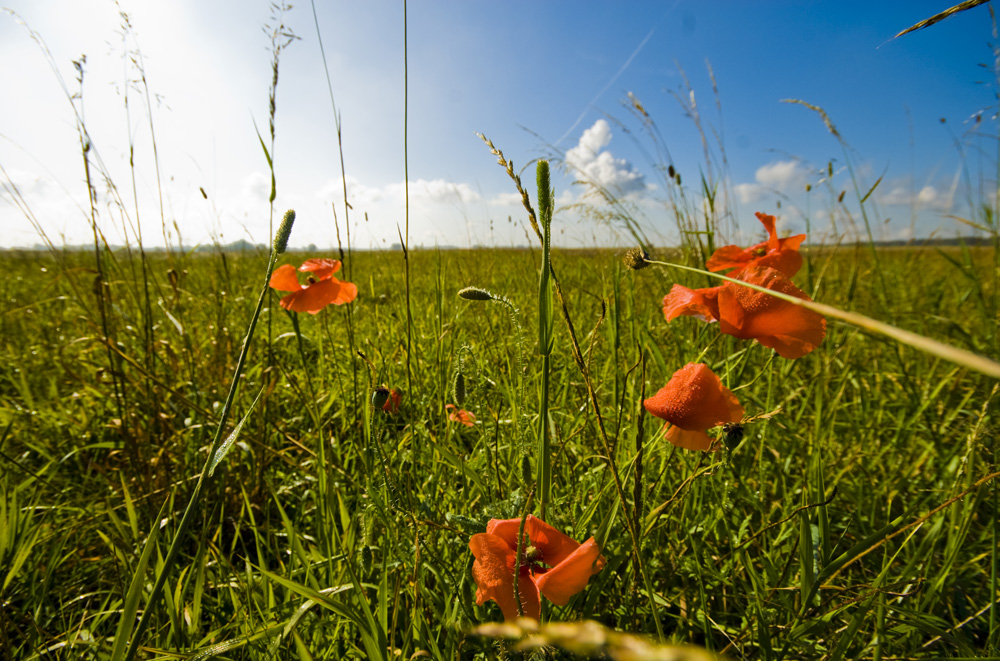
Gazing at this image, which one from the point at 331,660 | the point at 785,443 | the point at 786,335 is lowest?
the point at 331,660

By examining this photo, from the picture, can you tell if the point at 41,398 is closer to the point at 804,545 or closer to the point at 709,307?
the point at 709,307

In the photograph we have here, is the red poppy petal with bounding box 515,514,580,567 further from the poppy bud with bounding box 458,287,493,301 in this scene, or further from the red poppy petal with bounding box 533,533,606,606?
the poppy bud with bounding box 458,287,493,301

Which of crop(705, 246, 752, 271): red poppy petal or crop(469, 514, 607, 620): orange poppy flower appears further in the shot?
crop(705, 246, 752, 271): red poppy petal

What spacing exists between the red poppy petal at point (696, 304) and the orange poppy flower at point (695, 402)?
117mm

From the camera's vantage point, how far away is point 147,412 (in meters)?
1.63

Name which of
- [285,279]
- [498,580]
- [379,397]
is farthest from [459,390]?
[285,279]

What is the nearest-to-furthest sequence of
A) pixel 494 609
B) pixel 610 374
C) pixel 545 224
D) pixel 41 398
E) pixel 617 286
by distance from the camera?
1. pixel 545 224
2. pixel 494 609
3. pixel 617 286
4. pixel 610 374
5. pixel 41 398

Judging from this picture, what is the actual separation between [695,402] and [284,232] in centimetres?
64

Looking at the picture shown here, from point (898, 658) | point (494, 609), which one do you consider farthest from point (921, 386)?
point (494, 609)

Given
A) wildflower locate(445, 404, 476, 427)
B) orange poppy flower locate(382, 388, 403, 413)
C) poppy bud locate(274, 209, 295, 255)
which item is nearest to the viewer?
poppy bud locate(274, 209, 295, 255)

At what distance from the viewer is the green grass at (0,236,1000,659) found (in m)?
0.83

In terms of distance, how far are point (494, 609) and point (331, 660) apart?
1.04ft

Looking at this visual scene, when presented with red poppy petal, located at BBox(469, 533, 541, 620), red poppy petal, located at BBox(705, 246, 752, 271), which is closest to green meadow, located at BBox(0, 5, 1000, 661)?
red poppy petal, located at BBox(469, 533, 541, 620)

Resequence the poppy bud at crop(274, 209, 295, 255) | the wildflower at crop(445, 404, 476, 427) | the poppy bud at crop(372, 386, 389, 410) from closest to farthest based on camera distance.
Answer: the poppy bud at crop(274, 209, 295, 255) < the poppy bud at crop(372, 386, 389, 410) < the wildflower at crop(445, 404, 476, 427)
